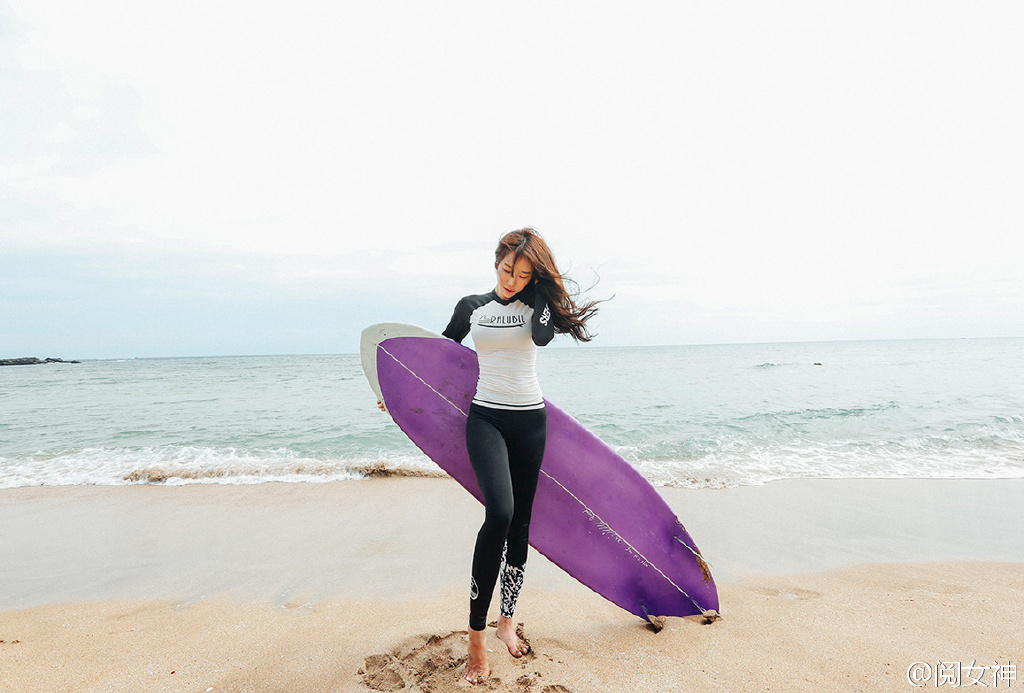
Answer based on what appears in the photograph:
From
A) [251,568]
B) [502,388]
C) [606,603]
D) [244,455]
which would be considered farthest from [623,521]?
[244,455]

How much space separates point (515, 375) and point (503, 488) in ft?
1.48

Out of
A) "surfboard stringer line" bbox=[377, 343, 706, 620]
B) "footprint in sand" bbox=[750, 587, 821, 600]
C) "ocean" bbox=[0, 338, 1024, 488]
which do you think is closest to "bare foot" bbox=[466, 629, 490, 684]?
"surfboard stringer line" bbox=[377, 343, 706, 620]

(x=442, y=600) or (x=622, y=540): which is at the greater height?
(x=622, y=540)

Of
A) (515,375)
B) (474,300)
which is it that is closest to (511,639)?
(515,375)

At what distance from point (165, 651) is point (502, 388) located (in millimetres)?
1914

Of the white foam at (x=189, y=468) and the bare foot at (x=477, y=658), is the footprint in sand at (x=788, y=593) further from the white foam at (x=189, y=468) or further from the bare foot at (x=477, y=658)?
the white foam at (x=189, y=468)

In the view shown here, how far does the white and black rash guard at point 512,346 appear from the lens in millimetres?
1949

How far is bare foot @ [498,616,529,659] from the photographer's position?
199 centimetres

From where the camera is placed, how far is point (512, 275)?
1.99 m

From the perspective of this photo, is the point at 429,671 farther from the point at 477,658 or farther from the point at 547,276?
the point at 547,276

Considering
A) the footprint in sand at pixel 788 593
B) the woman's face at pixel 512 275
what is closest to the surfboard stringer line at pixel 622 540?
the footprint in sand at pixel 788 593

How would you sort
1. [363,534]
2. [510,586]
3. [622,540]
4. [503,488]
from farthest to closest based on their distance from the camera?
[363,534] → [622,540] → [510,586] → [503,488]

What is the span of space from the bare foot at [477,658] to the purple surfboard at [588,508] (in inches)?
22.5

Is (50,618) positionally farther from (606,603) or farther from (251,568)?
(606,603)
